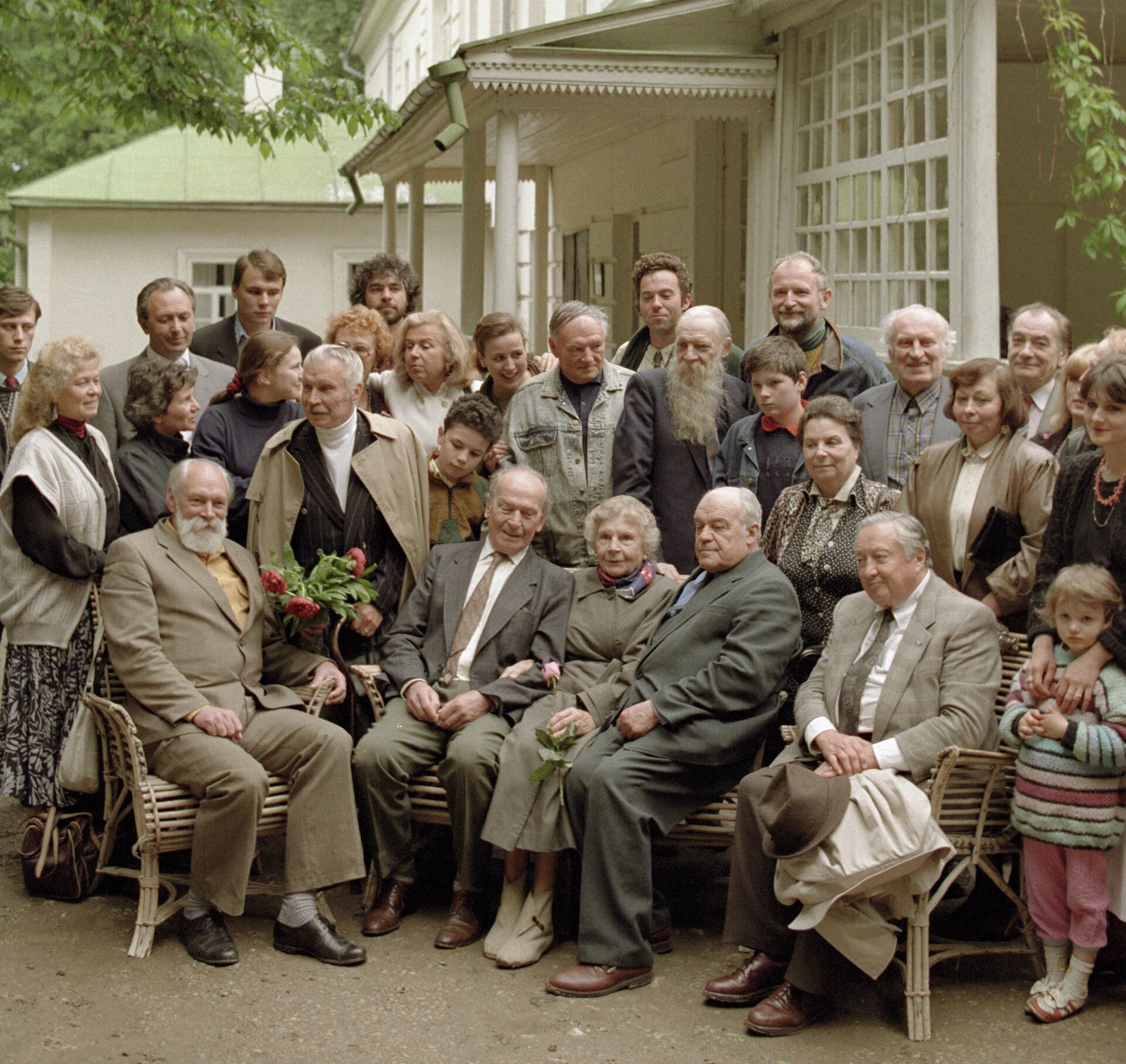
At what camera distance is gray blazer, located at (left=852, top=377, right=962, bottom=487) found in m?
5.27

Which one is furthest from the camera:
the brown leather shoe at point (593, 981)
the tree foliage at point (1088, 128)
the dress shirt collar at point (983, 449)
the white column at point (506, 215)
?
the white column at point (506, 215)

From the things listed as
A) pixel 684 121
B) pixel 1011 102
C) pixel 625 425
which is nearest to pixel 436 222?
pixel 684 121

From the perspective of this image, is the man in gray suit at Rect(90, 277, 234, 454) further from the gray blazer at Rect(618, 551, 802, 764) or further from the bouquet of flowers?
the gray blazer at Rect(618, 551, 802, 764)

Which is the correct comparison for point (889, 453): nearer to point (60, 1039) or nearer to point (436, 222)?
point (60, 1039)

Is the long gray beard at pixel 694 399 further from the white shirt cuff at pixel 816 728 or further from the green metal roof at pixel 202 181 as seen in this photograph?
the green metal roof at pixel 202 181

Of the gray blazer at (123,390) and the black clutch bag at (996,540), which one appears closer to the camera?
the black clutch bag at (996,540)

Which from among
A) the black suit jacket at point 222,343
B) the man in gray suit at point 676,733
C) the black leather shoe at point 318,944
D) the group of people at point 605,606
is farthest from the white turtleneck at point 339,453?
the black leather shoe at point 318,944

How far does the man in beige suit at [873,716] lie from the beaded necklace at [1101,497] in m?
0.44

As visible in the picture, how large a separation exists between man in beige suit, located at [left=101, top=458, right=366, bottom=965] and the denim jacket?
4.02 ft

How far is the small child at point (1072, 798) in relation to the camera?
4.23 metres

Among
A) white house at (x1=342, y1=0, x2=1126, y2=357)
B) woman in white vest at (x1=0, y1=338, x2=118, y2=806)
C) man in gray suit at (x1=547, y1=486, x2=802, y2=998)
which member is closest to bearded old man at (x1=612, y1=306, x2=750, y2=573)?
man in gray suit at (x1=547, y1=486, x2=802, y2=998)

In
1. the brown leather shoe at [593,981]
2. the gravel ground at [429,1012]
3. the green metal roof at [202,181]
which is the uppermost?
the green metal roof at [202,181]

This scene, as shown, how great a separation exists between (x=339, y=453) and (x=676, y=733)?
1738 mm

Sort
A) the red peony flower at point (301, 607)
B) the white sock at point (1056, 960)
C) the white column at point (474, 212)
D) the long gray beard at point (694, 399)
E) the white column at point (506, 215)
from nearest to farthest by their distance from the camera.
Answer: the white sock at point (1056, 960), the red peony flower at point (301, 607), the long gray beard at point (694, 399), the white column at point (506, 215), the white column at point (474, 212)
